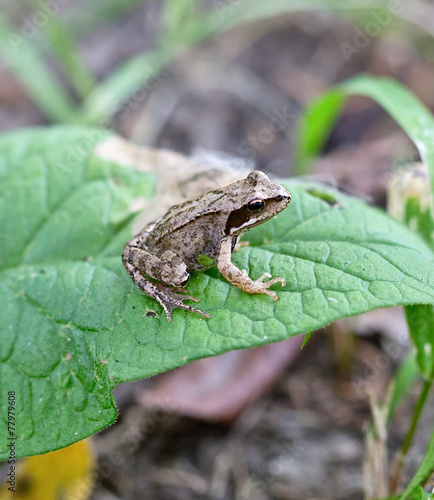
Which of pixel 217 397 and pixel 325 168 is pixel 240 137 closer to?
pixel 325 168

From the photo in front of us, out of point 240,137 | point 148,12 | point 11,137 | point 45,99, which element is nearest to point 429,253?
point 11,137

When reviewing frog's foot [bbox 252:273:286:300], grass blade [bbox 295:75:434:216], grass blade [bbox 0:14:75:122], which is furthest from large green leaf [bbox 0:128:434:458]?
grass blade [bbox 0:14:75:122]

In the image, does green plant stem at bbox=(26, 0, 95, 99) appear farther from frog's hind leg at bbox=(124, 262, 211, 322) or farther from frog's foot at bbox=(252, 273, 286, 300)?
frog's foot at bbox=(252, 273, 286, 300)

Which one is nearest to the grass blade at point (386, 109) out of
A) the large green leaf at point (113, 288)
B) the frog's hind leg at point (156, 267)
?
the large green leaf at point (113, 288)

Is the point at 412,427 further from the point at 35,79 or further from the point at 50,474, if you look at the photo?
the point at 35,79

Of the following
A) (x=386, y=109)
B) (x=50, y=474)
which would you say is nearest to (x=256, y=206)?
(x=386, y=109)

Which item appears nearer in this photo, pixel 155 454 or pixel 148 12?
pixel 155 454

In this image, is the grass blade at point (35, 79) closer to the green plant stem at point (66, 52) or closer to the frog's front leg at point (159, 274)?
the green plant stem at point (66, 52)
